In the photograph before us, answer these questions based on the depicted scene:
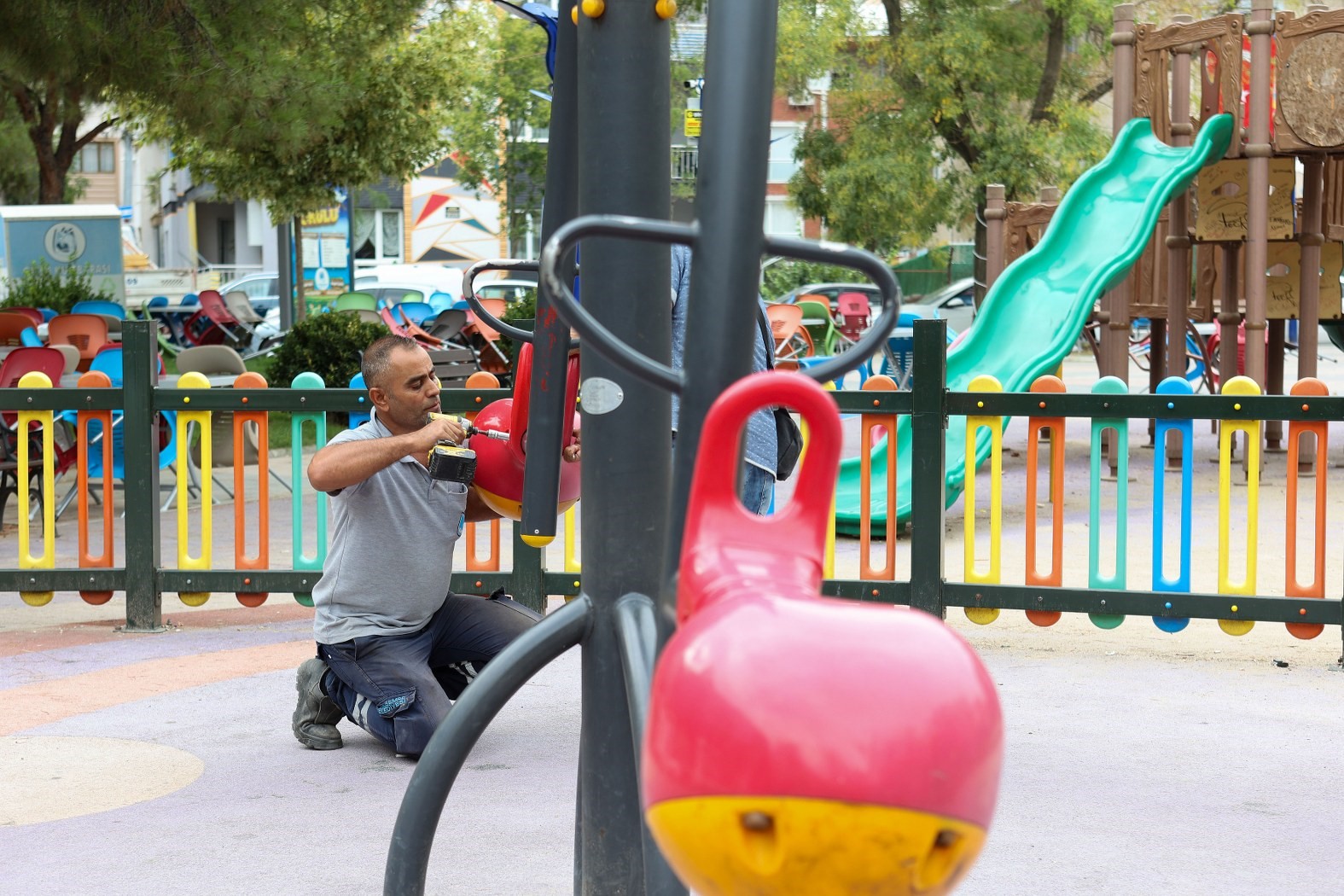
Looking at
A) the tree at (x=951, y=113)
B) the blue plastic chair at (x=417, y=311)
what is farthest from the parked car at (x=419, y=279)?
the tree at (x=951, y=113)

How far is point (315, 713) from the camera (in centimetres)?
470

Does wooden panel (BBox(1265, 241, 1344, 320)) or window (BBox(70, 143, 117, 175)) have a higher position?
window (BBox(70, 143, 117, 175))

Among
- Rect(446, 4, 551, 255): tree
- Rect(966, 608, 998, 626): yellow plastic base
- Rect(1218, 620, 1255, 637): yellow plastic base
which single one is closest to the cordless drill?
Rect(966, 608, 998, 626): yellow plastic base

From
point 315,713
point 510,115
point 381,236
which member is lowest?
point 315,713

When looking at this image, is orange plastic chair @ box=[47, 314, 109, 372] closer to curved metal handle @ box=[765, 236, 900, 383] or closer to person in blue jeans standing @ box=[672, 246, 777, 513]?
person in blue jeans standing @ box=[672, 246, 777, 513]

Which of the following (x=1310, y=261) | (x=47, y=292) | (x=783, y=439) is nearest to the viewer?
(x=783, y=439)

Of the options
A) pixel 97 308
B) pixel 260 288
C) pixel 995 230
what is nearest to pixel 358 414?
pixel 995 230

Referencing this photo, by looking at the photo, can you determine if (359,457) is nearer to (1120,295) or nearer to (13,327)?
(1120,295)

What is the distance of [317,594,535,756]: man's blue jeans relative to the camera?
4.48 meters

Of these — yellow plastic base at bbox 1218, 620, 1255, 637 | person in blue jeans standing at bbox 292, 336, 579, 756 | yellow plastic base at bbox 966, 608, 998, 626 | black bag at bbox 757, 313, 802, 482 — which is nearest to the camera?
black bag at bbox 757, 313, 802, 482

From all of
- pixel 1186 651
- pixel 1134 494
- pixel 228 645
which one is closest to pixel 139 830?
pixel 228 645

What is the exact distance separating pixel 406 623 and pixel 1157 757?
7.44 feet

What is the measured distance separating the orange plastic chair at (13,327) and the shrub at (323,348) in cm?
258

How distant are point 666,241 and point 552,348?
31.8 inches
